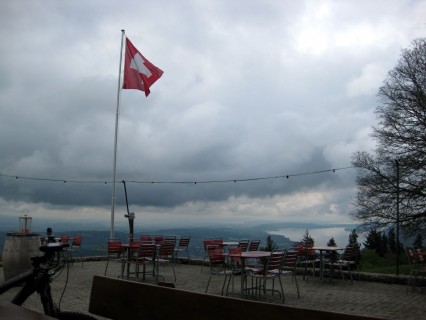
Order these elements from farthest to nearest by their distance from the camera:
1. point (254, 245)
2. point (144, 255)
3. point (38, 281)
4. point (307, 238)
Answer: point (307, 238) < point (254, 245) < point (144, 255) < point (38, 281)

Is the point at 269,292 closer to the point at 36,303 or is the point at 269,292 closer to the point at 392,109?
the point at 36,303

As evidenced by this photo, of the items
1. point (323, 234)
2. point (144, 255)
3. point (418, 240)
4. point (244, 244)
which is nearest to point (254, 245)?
point (244, 244)

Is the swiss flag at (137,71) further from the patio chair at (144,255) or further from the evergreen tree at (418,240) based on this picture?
the evergreen tree at (418,240)

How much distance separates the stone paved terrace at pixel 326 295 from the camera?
6.39 m

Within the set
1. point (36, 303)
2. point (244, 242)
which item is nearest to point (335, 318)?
point (36, 303)

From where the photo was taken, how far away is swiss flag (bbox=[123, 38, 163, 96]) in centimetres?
1435

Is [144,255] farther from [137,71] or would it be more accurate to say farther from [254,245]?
[137,71]

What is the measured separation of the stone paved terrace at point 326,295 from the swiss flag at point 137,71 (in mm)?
6120

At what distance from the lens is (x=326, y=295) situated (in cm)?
775

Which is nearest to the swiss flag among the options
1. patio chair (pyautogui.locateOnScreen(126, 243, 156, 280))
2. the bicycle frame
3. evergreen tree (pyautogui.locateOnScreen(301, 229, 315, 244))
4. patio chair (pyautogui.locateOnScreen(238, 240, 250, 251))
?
patio chair (pyautogui.locateOnScreen(238, 240, 250, 251))

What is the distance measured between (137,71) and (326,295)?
9480mm

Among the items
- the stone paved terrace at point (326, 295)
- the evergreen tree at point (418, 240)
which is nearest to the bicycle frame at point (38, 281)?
the stone paved terrace at point (326, 295)

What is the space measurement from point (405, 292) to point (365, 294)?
856 millimetres

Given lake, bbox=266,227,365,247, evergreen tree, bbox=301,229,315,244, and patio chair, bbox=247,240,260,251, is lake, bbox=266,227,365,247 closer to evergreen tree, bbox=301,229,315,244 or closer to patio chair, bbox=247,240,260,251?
evergreen tree, bbox=301,229,315,244
